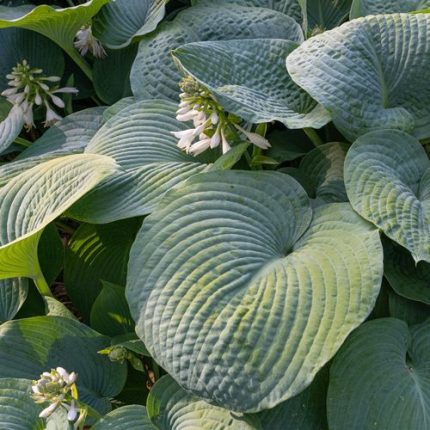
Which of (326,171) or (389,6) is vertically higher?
(389,6)

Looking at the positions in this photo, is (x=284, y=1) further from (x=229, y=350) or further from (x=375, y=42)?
(x=229, y=350)

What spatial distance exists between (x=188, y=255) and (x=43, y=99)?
0.82 meters

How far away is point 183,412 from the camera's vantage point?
A: 1.15m

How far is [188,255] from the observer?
1.15 metres

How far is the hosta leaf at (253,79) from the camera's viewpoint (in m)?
1.24

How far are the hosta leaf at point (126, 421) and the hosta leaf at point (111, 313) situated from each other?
236mm

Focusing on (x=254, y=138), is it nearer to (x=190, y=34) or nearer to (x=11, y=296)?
(x=190, y=34)

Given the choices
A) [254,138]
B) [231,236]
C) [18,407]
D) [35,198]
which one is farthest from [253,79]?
[18,407]

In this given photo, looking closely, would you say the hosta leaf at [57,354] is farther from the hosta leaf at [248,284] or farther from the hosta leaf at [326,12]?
the hosta leaf at [326,12]

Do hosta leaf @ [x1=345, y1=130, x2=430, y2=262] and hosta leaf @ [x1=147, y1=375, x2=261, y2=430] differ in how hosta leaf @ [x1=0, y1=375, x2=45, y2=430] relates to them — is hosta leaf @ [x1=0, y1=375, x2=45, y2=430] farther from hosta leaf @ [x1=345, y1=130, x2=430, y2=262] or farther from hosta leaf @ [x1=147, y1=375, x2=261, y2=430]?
hosta leaf @ [x1=345, y1=130, x2=430, y2=262]

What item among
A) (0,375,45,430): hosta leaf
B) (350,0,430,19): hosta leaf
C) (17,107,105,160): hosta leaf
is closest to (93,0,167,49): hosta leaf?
(17,107,105,160): hosta leaf

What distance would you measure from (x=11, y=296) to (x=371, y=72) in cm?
86

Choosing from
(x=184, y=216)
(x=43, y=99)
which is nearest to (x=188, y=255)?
(x=184, y=216)

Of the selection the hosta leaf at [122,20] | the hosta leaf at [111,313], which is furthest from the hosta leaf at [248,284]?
the hosta leaf at [122,20]
